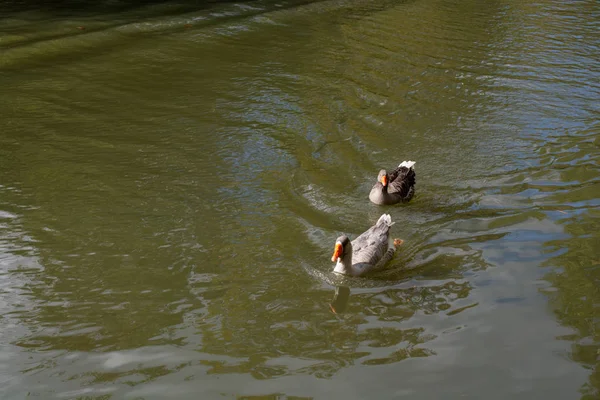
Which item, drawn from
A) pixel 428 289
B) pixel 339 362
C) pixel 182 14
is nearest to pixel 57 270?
pixel 339 362

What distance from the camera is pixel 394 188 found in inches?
315

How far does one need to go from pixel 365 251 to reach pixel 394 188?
139cm

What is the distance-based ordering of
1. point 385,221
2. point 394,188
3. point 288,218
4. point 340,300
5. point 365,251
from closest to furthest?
point 340,300
point 365,251
point 385,221
point 288,218
point 394,188

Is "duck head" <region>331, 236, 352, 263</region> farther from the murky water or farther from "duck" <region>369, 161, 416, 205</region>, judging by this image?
"duck" <region>369, 161, 416, 205</region>

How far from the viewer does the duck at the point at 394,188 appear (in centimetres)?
801

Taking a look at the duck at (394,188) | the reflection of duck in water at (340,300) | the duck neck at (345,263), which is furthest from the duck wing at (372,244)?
the duck at (394,188)

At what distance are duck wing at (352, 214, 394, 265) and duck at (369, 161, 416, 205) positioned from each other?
70cm

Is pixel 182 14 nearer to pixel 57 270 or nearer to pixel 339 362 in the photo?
pixel 57 270

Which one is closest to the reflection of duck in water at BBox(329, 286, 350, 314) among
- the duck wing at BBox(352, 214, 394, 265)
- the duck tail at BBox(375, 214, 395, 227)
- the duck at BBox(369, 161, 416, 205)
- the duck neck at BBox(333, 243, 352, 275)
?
the duck neck at BBox(333, 243, 352, 275)

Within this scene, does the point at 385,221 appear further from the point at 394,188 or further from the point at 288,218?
the point at 288,218

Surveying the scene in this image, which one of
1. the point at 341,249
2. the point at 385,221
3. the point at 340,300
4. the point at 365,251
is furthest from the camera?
the point at 385,221

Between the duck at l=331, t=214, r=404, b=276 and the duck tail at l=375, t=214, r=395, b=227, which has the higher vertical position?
the duck tail at l=375, t=214, r=395, b=227

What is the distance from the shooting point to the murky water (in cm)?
538

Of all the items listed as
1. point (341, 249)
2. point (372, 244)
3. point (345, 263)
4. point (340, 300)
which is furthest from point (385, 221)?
point (340, 300)
